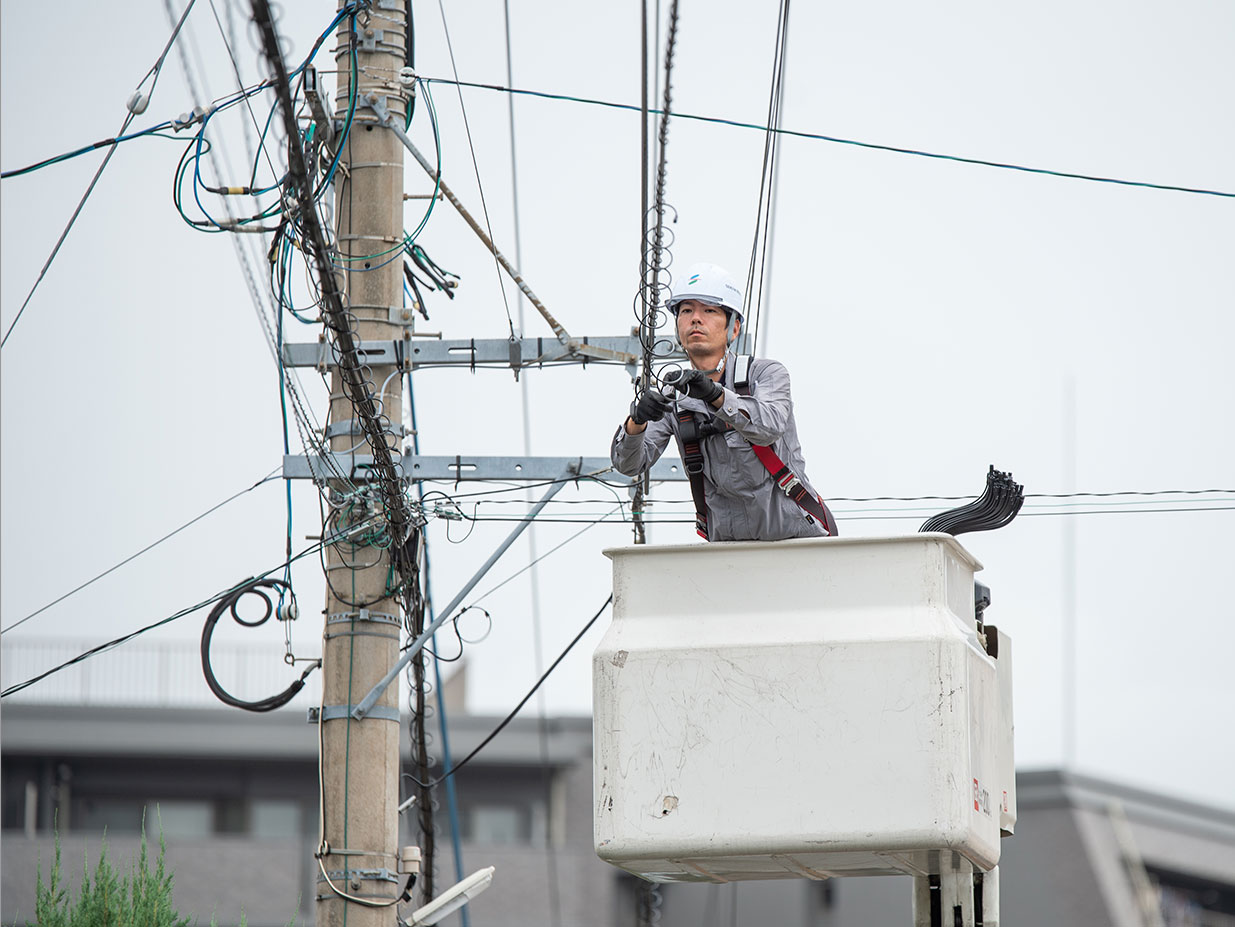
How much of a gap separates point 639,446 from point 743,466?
Answer: 14.1 inches

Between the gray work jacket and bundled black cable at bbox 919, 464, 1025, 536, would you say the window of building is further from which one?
the gray work jacket

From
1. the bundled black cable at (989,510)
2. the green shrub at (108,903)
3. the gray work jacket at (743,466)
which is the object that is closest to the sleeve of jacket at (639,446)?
the gray work jacket at (743,466)

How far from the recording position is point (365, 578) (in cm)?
1005

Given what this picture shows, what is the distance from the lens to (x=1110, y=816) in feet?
87.4

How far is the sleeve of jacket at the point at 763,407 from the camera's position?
5547 millimetres

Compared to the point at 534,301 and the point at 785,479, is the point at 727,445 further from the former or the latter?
the point at 534,301

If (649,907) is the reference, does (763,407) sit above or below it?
above

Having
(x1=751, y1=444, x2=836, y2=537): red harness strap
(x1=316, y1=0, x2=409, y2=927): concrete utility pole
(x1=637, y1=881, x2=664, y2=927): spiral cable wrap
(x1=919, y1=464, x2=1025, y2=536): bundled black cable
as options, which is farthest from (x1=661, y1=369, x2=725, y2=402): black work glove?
(x1=637, y1=881, x2=664, y2=927): spiral cable wrap

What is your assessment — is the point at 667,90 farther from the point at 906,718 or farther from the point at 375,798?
the point at 375,798

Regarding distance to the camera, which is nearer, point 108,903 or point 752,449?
point 752,449

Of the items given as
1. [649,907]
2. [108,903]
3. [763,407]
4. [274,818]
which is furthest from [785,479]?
[274,818]

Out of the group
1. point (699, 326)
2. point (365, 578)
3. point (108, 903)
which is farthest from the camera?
point (365, 578)

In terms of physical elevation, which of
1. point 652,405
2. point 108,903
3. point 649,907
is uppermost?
point 652,405

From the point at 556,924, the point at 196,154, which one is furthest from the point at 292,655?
the point at 556,924
